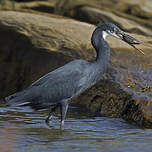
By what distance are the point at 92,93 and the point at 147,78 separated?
1.01 metres

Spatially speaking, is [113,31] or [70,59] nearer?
[113,31]

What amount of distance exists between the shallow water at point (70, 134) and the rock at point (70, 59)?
304mm

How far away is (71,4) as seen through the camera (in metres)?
13.9

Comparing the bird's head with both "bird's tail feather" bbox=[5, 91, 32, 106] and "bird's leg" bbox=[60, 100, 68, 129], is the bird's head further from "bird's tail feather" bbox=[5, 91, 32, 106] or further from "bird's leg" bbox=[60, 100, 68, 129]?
"bird's tail feather" bbox=[5, 91, 32, 106]

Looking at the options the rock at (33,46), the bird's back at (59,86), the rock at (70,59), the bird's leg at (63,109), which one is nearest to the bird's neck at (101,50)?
the bird's back at (59,86)

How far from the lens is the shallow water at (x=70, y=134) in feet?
18.8

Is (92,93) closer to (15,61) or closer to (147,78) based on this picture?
(147,78)

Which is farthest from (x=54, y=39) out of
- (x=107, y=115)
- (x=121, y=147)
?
(x=121, y=147)

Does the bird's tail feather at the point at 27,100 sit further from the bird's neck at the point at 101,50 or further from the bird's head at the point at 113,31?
the bird's head at the point at 113,31

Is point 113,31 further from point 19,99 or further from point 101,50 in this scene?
point 19,99

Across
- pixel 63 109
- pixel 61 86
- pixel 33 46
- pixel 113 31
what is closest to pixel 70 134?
pixel 63 109

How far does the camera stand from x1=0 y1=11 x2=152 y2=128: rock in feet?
24.4

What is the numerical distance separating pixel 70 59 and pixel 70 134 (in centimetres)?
218

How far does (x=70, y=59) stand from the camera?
838 cm
